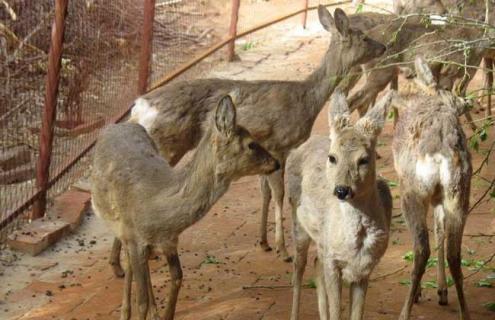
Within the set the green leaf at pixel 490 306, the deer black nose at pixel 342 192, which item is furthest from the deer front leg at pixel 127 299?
the green leaf at pixel 490 306

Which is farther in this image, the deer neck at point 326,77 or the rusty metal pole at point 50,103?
the deer neck at point 326,77

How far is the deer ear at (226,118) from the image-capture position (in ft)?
20.6

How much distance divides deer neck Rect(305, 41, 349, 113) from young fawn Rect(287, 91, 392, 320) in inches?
94.6

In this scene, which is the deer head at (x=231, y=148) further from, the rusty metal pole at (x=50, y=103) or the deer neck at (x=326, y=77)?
the rusty metal pole at (x=50, y=103)

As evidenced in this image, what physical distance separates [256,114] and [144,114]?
975 mm

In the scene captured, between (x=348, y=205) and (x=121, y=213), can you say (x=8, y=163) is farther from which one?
(x=348, y=205)

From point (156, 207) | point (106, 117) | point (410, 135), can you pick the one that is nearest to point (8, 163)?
point (106, 117)

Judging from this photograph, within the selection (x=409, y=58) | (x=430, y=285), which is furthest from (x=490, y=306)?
(x=409, y=58)

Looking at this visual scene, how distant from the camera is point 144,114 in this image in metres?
8.27

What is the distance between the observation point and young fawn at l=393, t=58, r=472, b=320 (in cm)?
665

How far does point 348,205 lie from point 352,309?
671 millimetres

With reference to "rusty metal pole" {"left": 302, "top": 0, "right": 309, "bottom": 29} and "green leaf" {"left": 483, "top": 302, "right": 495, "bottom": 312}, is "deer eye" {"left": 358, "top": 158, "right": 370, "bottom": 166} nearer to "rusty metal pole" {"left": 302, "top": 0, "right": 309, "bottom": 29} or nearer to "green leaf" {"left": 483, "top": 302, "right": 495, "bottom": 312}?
"green leaf" {"left": 483, "top": 302, "right": 495, "bottom": 312}

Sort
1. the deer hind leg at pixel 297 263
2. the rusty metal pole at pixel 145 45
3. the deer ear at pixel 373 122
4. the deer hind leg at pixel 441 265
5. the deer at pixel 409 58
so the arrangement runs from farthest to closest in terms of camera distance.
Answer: the rusty metal pole at pixel 145 45, the deer at pixel 409 58, the deer hind leg at pixel 441 265, the deer hind leg at pixel 297 263, the deer ear at pixel 373 122

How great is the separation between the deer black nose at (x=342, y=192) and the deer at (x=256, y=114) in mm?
2672
